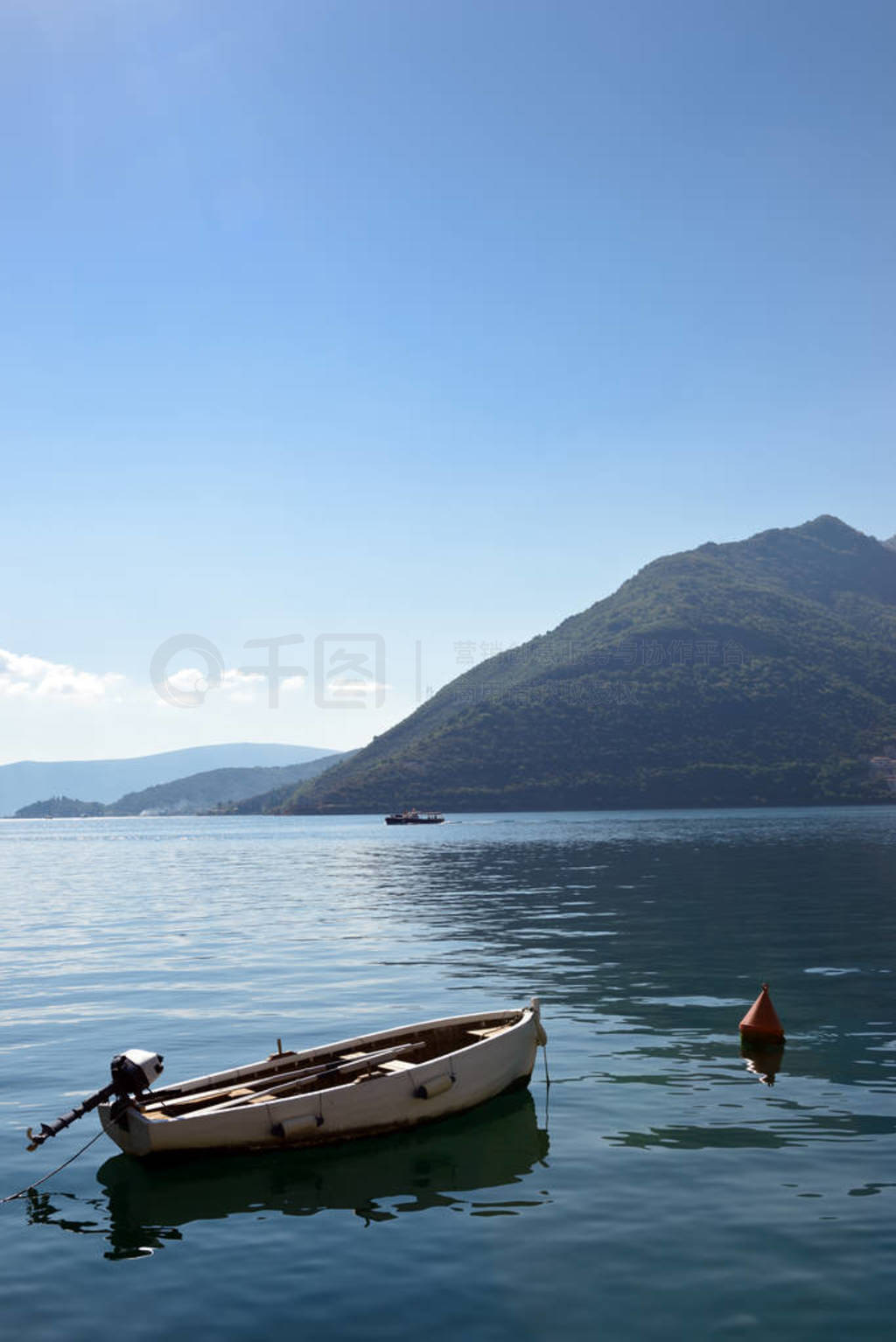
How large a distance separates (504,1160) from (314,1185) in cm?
341

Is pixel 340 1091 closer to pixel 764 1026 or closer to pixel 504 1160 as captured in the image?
pixel 504 1160

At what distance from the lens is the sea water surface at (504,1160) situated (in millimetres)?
13531

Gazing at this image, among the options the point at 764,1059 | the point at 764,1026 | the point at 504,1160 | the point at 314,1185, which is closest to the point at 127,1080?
the point at 314,1185

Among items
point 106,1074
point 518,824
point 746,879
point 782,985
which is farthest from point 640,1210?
point 518,824

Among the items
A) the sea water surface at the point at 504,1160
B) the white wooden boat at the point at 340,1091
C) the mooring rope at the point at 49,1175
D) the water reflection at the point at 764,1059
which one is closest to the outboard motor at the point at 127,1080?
the white wooden boat at the point at 340,1091

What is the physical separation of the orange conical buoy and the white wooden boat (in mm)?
6095

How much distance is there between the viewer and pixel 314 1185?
17781 millimetres

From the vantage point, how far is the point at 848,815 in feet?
615

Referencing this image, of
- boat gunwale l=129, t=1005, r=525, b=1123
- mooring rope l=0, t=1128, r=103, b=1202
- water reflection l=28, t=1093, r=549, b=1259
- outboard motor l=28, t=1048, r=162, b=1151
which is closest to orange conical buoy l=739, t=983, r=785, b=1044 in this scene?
boat gunwale l=129, t=1005, r=525, b=1123

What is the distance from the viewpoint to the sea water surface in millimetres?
13531

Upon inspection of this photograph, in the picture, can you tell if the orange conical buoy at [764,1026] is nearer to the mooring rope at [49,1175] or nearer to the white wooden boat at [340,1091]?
the white wooden boat at [340,1091]

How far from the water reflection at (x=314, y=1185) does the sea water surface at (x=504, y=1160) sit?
59 mm

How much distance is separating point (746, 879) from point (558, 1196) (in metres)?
58.3

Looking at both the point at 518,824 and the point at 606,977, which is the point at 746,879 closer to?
the point at 606,977
